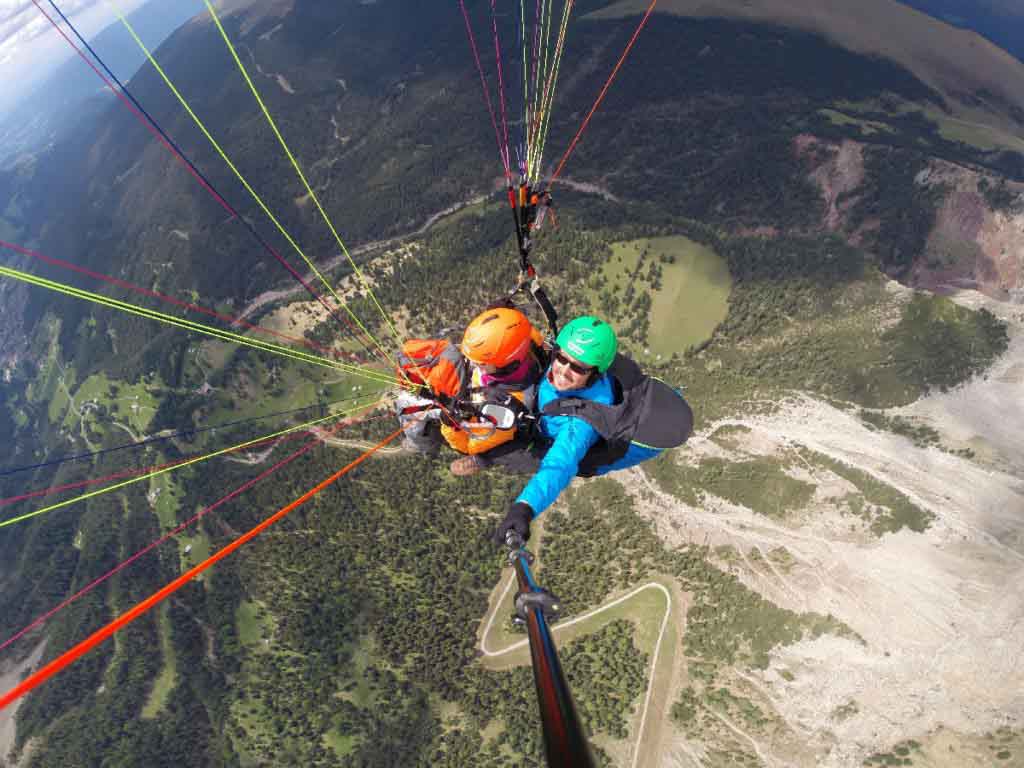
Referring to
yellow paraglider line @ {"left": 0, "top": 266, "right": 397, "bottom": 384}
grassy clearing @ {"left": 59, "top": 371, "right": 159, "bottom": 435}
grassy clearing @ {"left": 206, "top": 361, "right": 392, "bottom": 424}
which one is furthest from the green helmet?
grassy clearing @ {"left": 59, "top": 371, "right": 159, "bottom": 435}

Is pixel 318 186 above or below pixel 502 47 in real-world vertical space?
below

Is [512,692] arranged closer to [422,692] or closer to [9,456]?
[422,692]

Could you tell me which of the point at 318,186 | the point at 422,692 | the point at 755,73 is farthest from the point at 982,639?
the point at 318,186

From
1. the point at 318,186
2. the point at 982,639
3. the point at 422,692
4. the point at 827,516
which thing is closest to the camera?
the point at 982,639

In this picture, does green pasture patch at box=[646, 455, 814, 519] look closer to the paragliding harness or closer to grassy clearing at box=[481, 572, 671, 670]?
grassy clearing at box=[481, 572, 671, 670]

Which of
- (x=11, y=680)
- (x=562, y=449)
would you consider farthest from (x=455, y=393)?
(x=11, y=680)
